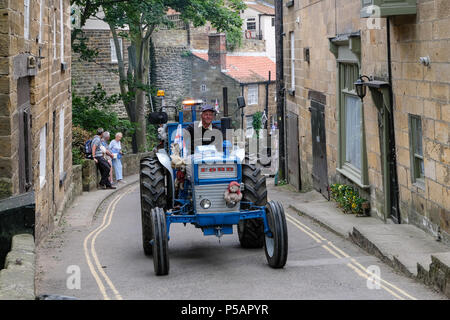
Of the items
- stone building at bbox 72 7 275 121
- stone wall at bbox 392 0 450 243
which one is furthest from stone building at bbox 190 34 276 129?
stone wall at bbox 392 0 450 243

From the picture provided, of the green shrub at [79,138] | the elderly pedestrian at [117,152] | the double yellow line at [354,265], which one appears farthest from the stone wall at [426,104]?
the green shrub at [79,138]

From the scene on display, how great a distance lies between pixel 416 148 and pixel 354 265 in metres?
3.14

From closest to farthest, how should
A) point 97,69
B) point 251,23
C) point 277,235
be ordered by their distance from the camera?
point 277,235 < point 97,69 < point 251,23

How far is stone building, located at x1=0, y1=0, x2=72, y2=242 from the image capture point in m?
10.3

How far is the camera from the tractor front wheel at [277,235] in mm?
10266

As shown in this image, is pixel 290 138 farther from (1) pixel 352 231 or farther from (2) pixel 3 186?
(2) pixel 3 186

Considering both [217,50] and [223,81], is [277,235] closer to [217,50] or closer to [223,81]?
[223,81]

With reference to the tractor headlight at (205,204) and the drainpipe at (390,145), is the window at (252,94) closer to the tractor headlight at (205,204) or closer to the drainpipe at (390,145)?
the drainpipe at (390,145)

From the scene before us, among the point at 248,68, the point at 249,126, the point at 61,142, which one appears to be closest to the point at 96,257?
the point at 61,142

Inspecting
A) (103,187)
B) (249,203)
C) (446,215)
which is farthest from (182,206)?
(103,187)

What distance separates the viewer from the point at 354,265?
1091 cm

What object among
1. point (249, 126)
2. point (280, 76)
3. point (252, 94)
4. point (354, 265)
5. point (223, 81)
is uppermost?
point (223, 81)

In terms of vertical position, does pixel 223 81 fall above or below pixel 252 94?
above

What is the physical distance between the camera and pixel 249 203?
36.3 ft
